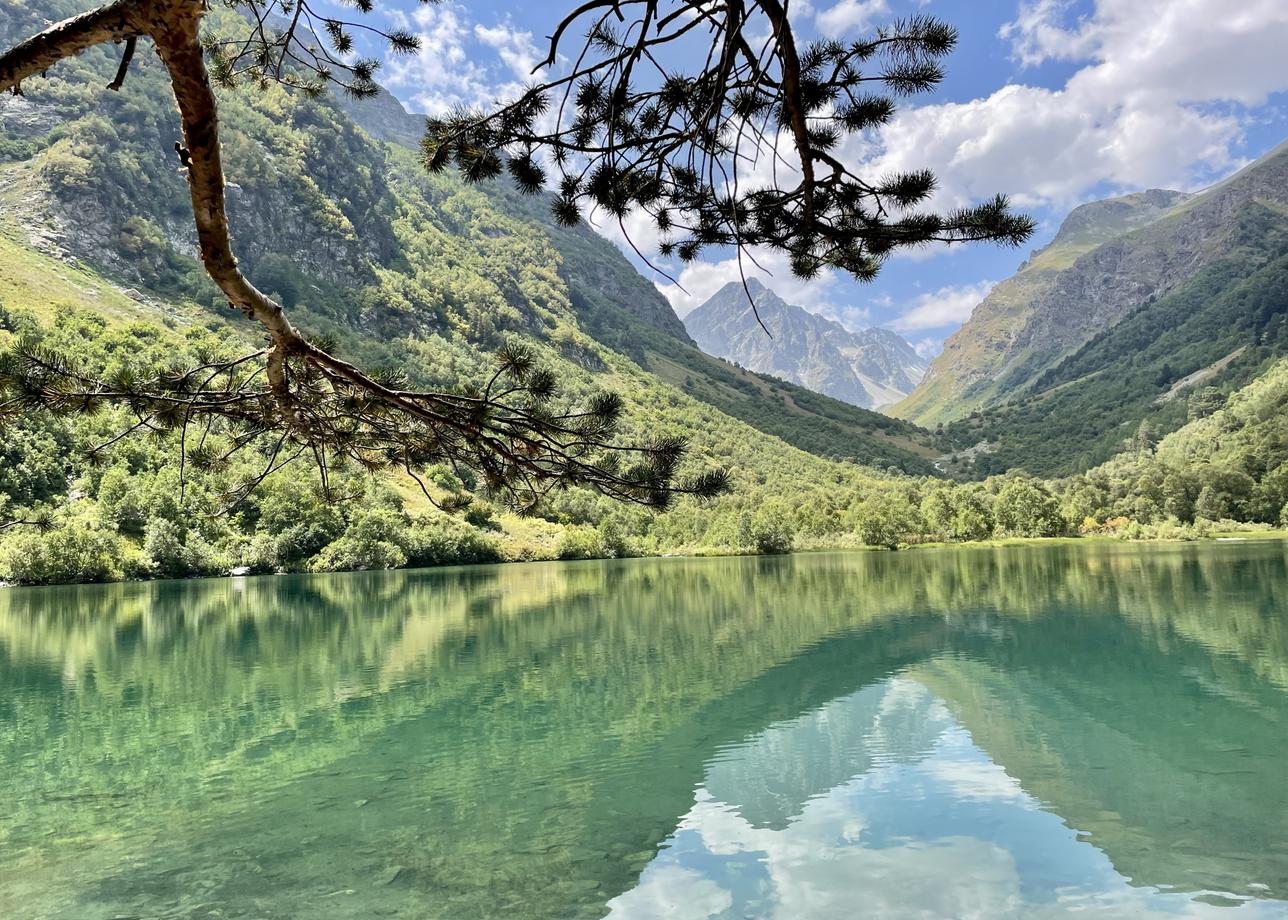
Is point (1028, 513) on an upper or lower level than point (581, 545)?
upper

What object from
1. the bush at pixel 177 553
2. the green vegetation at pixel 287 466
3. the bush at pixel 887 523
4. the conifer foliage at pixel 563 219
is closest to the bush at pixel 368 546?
the green vegetation at pixel 287 466

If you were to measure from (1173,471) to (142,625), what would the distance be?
4953 inches

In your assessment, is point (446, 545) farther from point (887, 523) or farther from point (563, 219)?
point (563, 219)

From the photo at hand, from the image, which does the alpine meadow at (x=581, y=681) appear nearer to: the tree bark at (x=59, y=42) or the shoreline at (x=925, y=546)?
the tree bark at (x=59, y=42)

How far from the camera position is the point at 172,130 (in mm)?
175875

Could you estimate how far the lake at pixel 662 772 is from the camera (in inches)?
344

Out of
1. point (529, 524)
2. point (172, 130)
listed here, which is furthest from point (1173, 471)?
point (172, 130)

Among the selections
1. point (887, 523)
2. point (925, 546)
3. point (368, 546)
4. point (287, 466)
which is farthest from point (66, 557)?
point (925, 546)

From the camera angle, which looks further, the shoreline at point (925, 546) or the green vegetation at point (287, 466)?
the shoreline at point (925, 546)

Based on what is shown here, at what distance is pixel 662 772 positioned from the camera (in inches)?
518

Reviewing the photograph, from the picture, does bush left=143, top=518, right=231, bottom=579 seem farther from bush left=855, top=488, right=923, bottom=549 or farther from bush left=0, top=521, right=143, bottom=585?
bush left=855, top=488, right=923, bottom=549

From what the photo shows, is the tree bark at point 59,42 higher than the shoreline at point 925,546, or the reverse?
the tree bark at point 59,42

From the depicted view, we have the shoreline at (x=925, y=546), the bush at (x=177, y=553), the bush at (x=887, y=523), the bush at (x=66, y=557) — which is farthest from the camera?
the bush at (x=887, y=523)

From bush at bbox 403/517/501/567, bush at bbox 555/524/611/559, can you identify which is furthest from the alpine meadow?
bush at bbox 555/524/611/559
